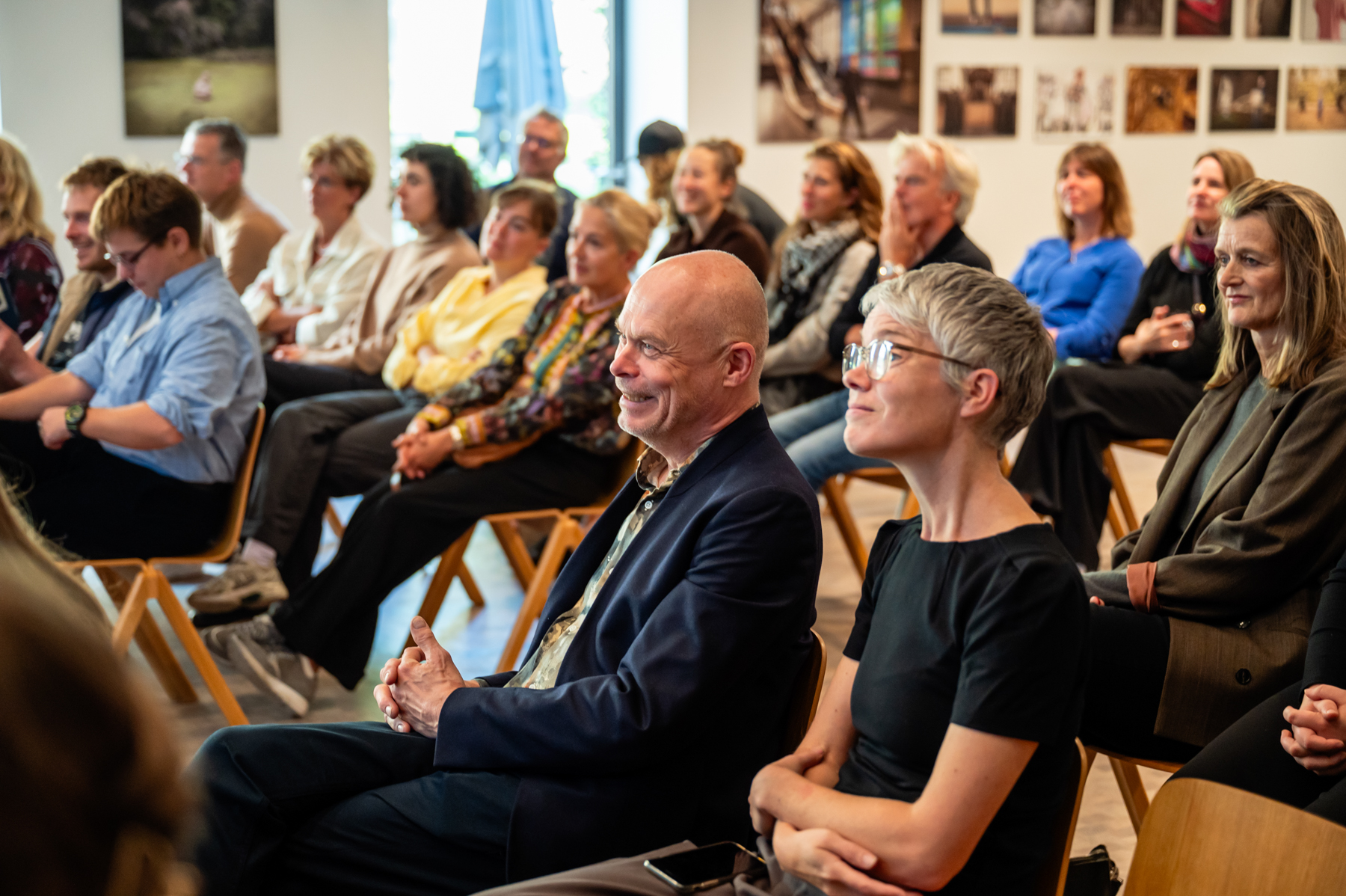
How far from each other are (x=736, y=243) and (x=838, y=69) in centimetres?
343

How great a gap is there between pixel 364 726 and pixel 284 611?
1671 mm

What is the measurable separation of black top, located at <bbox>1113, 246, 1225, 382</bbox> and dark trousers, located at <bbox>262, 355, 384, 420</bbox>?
2785mm

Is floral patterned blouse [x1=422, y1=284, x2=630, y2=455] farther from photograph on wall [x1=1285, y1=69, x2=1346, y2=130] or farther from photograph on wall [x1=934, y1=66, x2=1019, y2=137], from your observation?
photograph on wall [x1=1285, y1=69, x2=1346, y2=130]

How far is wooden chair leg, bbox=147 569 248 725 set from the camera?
10.3ft

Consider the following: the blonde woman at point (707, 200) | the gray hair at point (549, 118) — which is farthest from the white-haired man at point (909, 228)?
the gray hair at point (549, 118)

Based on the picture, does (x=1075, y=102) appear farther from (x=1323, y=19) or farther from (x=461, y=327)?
(x=461, y=327)

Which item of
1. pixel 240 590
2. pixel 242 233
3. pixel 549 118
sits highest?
pixel 549 118

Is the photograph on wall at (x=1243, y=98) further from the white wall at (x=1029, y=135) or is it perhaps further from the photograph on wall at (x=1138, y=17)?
the photograph on wall at (x=1138, y=17)

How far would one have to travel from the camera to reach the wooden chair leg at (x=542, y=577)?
11.3 feet

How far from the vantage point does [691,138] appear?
7.32 meters

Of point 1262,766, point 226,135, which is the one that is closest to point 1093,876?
point 1262,766

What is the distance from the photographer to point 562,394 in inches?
138

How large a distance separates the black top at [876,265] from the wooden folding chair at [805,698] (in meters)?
2.22

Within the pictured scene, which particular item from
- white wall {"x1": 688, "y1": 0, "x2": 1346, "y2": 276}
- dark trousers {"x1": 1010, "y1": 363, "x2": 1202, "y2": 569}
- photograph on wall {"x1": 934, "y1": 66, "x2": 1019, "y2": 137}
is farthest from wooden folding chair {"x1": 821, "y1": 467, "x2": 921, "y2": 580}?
photograph on wall {"x1": 934, "y1": 66, "x2": 1019, "y2": 137}
